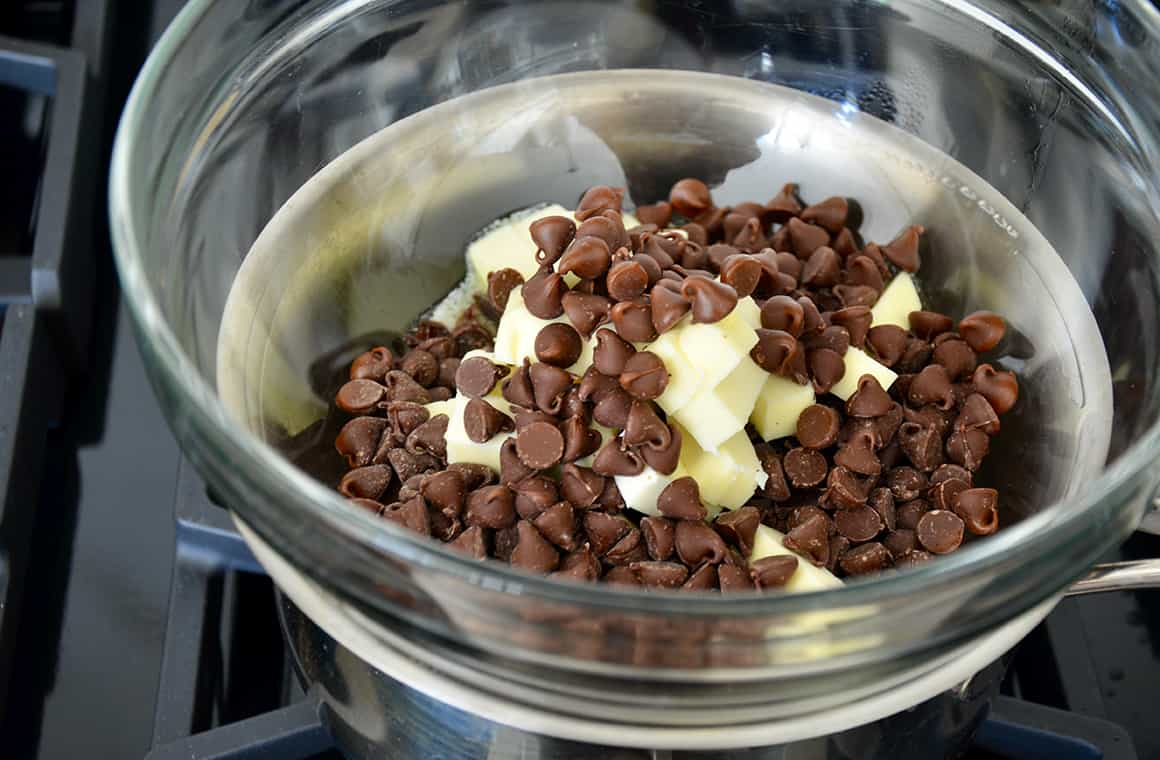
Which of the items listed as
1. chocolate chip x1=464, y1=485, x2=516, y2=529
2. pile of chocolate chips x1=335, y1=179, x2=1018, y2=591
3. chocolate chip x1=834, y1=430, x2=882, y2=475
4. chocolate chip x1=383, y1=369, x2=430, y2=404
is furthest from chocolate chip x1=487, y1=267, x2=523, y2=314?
chocolate chip x1=834, y1=430, x2=882, y2=475

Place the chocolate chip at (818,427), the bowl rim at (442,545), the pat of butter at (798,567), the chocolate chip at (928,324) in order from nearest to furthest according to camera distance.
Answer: the bowl rim at (442,545) → the pat of butter at (798,567) → the chocolate chip at (818,427) → the chocolate chip at (928,324)

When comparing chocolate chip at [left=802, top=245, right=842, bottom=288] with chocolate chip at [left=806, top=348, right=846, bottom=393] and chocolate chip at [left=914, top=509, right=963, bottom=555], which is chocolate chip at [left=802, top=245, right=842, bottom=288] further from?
chocolate chip at [left=914, top=509, right=963, bottom=555]

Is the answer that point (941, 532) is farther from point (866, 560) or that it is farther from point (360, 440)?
point (360, 440)

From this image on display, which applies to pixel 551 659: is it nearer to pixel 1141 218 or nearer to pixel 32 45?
pixel 1141 218

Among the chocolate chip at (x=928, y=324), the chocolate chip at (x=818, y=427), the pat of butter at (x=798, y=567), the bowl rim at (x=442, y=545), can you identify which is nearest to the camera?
the bowl rim at (x=442, y=545)

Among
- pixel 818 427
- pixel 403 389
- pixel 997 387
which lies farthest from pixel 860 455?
pixel 403 389

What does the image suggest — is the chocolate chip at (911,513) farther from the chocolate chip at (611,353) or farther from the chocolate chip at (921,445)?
the chocolate chip at (611,353)

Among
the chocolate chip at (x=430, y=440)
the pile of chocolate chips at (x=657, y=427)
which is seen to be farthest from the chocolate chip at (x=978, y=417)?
the chocolate chip at (x=430, y=440)

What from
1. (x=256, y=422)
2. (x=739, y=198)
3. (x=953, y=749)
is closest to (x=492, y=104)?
(x=739, y=198)
